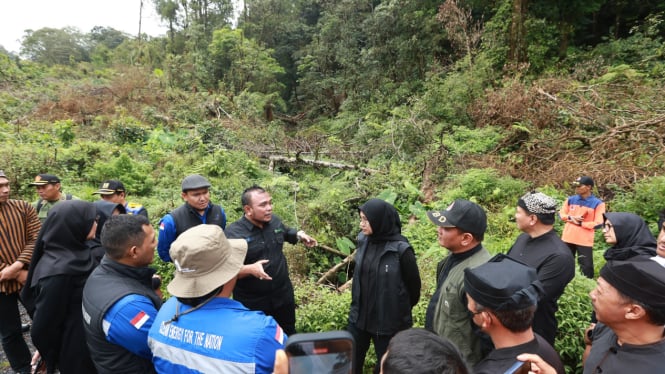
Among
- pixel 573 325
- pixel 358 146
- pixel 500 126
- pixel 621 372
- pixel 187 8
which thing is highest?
pixel 187 8

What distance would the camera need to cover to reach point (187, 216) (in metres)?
3.94

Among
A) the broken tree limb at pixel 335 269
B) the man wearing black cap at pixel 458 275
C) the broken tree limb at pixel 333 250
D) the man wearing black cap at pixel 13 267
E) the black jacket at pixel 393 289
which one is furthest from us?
the broken tree limb at pixel 333 250

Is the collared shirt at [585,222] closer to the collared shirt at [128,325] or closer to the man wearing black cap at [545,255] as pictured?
the man wearing black cap at [545,255]

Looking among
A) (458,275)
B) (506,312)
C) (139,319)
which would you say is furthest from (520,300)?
(139,319)

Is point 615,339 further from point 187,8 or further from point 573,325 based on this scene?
point 187,8

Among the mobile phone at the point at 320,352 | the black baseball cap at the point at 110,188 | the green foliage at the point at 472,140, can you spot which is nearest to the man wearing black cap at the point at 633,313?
the mobile phone at the point at 320,352

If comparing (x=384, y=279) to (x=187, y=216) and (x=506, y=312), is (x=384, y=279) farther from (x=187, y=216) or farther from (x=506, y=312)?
(x=187, y=216)

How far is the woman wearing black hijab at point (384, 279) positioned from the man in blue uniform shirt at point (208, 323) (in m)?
1.43

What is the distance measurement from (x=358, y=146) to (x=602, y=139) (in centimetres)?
671

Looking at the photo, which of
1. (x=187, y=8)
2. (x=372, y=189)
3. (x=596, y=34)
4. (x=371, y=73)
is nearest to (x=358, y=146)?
(x=372, y=189)

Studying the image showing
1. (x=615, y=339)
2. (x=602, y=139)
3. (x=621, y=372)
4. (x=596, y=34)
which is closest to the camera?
(x=621, y=372)

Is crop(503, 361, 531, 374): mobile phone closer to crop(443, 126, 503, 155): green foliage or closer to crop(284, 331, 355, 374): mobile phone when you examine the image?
crop(284, 331, 355, 374): mobile phone

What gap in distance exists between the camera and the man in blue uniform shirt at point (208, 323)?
1.46m

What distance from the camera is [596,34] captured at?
49.8 feet
